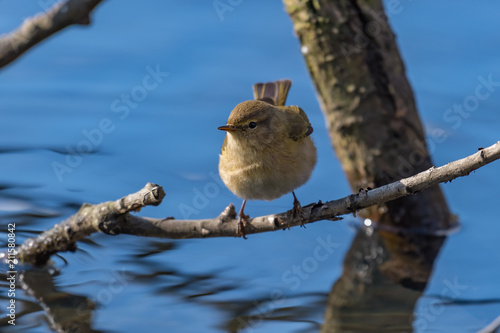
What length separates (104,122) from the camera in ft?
25.2

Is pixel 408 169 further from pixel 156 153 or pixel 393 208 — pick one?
pixel 156 153

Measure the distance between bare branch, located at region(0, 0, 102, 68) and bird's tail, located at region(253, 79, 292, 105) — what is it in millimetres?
2625

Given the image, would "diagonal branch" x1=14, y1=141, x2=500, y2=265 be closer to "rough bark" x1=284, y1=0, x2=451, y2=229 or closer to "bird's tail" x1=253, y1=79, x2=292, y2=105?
"bird's tail" x1=253, y1=79, x2=292, y2=105

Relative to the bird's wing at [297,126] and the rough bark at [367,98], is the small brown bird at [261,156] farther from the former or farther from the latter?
the rough bark at [367,98]

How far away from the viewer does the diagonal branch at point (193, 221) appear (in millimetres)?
3275

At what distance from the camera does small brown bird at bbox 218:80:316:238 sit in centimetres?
432

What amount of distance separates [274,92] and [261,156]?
1144mm

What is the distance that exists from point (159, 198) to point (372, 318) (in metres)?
2.43

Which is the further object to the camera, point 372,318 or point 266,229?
point 372,318

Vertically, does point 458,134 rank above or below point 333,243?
above

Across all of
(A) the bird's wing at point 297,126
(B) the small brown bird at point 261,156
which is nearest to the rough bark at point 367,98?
(A) the bird's wing at point 297,126

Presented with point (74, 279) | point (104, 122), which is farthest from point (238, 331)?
point (104, 122)

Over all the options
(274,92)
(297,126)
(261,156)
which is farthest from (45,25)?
(274,92)

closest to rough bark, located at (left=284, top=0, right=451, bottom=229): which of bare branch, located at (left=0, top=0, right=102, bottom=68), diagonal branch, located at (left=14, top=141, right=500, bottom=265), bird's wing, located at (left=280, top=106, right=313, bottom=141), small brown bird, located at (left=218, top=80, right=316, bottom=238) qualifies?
bird's wing, located at (left=280, top=106, right=313, bottom=141)
